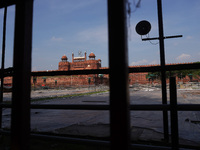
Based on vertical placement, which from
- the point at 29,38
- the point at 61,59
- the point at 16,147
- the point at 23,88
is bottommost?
the point at 16,147

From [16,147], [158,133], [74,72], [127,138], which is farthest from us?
[158,133]

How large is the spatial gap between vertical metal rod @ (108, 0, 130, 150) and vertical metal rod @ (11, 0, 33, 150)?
0.57 m

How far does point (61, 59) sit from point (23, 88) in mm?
68904

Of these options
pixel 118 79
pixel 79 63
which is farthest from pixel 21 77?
pixel 79 63

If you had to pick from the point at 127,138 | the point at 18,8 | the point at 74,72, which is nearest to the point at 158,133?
the point at 74,72

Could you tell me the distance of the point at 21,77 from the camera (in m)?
0.96

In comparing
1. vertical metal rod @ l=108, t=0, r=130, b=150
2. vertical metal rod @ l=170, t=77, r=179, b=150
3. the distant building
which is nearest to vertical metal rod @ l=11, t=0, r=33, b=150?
vertical metal rod @ l=108, t=0, r=130, b=150

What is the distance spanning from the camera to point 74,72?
195cm

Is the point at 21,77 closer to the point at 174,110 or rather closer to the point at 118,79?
the point at 118,79

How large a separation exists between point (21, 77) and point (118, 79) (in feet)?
2.02

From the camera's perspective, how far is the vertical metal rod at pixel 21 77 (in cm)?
94

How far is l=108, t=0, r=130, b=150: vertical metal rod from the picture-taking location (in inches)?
28.3

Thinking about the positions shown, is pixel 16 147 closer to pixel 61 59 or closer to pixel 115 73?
pixel 115 73

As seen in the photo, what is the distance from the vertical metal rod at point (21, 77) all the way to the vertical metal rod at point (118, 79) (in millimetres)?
566
